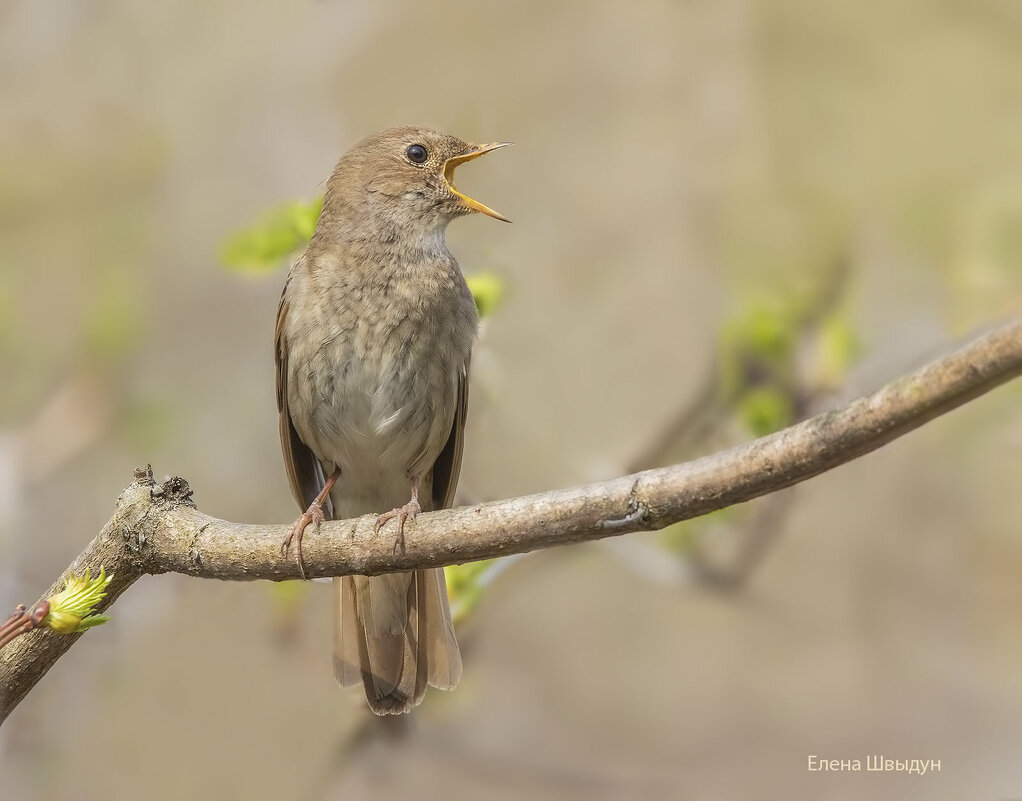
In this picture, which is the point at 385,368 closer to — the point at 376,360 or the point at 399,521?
the point at 376,360

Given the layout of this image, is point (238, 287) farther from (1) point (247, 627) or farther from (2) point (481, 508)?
(2) point (481, 508)

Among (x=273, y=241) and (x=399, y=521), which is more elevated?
(x=273, y=241)

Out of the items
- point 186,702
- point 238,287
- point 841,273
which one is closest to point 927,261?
point 841,273

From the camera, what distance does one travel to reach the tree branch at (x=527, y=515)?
2.00 m

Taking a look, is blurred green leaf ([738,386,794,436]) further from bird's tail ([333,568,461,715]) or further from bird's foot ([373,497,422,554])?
bird's foot ([373,497,422,554])

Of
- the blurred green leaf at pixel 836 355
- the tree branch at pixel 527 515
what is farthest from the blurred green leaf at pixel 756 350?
the tree branch at pixel 527 515

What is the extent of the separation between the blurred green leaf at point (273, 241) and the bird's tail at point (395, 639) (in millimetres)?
1155

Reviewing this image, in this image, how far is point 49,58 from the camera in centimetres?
663

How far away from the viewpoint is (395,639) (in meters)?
4.15

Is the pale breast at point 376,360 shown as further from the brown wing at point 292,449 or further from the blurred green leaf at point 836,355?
the blurred green leaf at point 836,355

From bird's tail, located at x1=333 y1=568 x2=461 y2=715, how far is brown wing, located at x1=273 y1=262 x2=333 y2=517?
390mm

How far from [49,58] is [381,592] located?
Result: 161 inches

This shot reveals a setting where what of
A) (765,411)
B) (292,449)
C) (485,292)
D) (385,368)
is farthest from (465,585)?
(765,411)

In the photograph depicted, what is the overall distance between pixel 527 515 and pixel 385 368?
1553mm
